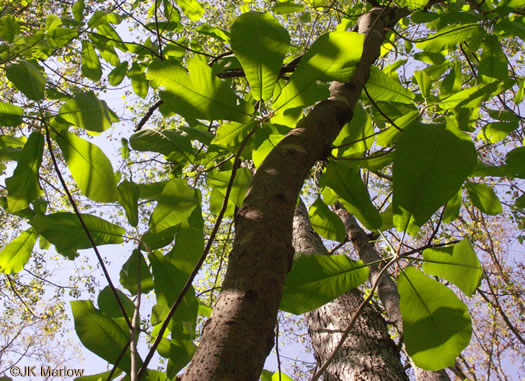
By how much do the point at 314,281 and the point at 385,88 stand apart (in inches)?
25.0

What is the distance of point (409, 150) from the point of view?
0.59 m

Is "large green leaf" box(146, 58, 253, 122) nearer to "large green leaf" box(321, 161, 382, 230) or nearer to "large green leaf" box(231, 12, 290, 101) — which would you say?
"large green leaf" box(231, 12, 290, 101)

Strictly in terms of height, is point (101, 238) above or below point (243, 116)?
below

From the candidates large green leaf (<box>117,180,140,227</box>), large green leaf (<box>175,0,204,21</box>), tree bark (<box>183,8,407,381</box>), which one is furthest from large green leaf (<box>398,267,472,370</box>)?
large green leaf (<box>175,0,204,21</box>)

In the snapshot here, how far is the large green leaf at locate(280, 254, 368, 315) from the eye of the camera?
67 centimetres

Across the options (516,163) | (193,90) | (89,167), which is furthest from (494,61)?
(89,167)

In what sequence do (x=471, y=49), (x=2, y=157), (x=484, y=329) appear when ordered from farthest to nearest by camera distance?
(x=484, y=329), (x=471, y=49), (x=2, y=157)

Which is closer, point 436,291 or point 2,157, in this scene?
point 436,291

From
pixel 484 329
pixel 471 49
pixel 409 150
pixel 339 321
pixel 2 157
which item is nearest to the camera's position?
pixel 409 150

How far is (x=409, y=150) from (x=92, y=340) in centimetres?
66

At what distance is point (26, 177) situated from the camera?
0.77 meters

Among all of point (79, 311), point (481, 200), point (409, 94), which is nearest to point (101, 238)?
point (79, 311)

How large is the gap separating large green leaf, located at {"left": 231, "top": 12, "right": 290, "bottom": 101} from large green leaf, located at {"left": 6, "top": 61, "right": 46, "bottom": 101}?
40cm

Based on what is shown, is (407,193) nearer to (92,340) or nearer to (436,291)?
(436,291)
